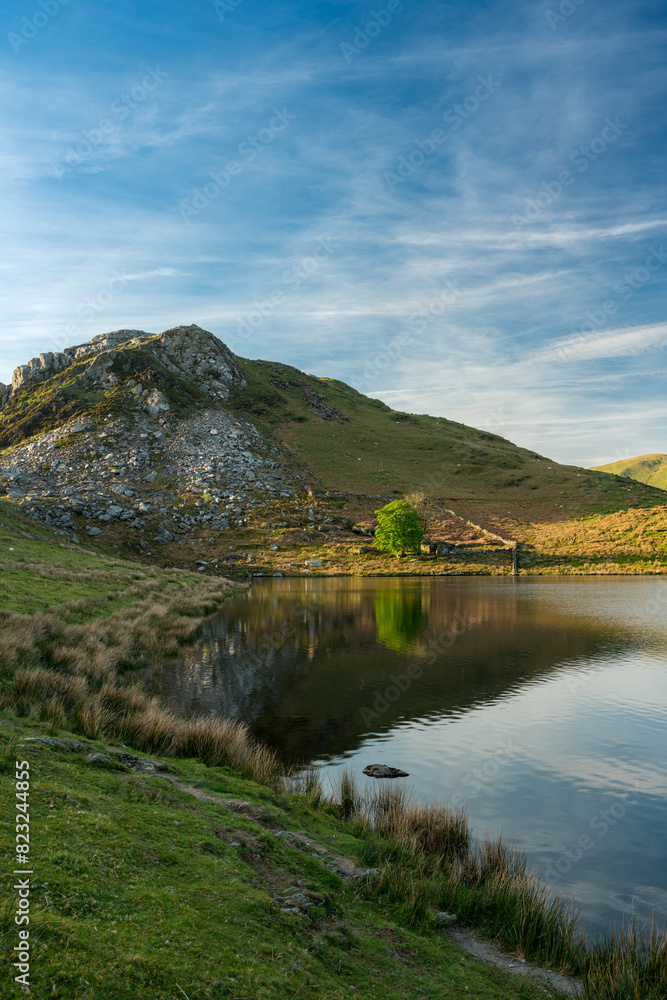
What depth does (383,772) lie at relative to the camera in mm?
13961

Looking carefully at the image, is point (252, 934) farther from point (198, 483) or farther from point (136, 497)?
point (198, 483)

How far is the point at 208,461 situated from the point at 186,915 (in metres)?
110

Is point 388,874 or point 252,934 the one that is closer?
point 252,934

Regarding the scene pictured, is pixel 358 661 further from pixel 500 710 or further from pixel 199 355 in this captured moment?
pixel 199 355

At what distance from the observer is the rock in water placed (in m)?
13.9

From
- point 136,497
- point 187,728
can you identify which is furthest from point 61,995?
point 136,497

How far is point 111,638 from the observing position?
2412 cm

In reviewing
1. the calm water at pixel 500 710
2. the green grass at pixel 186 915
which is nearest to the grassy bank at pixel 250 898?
the green grass at pixel 186 915

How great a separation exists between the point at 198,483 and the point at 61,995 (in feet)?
339

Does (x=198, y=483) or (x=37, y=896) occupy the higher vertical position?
(x=198, y=483)

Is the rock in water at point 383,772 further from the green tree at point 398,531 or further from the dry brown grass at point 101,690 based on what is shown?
the green tree at point 398,531

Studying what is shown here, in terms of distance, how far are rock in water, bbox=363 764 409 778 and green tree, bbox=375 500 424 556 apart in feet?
241

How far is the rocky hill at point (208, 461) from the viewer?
9088cm

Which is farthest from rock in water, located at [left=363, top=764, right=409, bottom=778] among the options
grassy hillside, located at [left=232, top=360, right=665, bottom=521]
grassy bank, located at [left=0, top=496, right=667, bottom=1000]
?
grassy hillside, located at [left=232, top=360, right=665, bottom=521]
